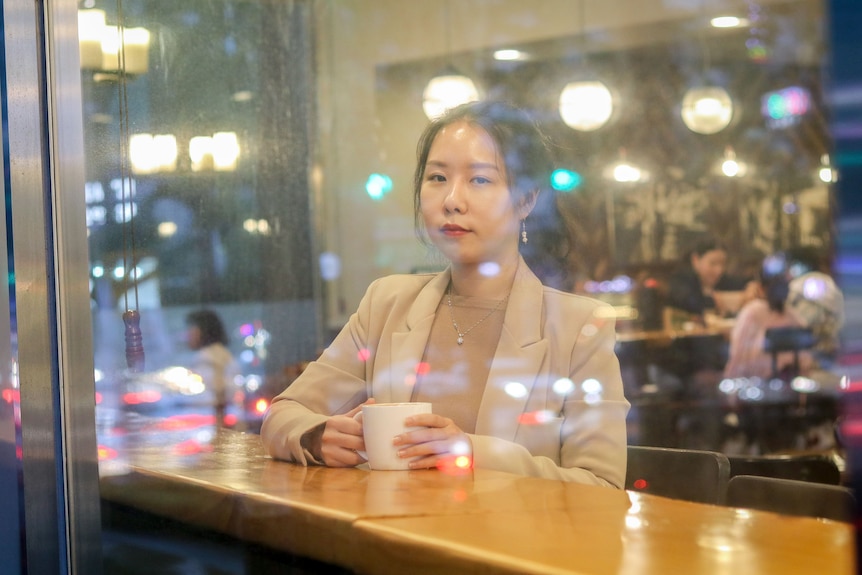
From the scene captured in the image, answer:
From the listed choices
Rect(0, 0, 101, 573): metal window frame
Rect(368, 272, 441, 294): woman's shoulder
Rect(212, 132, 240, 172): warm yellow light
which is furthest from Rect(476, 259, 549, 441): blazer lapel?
Rect(212, 132, 240, 172): warm yellow light

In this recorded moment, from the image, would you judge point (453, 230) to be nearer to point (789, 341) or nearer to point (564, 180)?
point (564, 180)

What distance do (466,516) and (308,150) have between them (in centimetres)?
192

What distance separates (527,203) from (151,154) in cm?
75

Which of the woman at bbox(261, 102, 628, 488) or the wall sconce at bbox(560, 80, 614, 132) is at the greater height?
the wall sconce at bbox(560, 80, 614, 132)

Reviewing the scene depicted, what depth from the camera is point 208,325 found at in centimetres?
212

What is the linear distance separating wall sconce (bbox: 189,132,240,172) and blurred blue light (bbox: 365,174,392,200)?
16.8 inches

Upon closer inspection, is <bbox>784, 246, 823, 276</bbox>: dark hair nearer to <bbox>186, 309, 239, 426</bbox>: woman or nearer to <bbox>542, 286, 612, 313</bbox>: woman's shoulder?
<bbox>542, 286, 612, 313</bbox>: woman's shoulder

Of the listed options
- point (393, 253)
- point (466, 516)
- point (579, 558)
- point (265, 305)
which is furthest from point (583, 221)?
point (265, 305)

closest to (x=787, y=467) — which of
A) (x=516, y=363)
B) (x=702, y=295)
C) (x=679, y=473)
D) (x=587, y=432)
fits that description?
(x=679, y=473)

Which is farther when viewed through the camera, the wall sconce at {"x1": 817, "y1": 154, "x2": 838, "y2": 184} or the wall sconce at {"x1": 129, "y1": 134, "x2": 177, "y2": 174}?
the wall sconce at {"x1": 129, "y1": 134, "x2": 177, "y2": 174}

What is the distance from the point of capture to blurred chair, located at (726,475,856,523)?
32.3 inches

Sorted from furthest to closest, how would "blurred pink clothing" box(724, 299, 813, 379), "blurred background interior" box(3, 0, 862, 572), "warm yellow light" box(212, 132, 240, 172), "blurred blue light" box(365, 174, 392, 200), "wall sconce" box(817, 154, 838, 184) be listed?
"warm yellow light" box(212, 132, 240, 172) < "blurred blue light" box(365, 174, 392, 200) < "blurred background interior" box(3, 0, 862, 572) < "blurred pink clothing" box(724, 299, 813, 379) < "wall sconce" box(817, 154, 838, 184)

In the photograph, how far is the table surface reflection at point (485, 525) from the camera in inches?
22.2

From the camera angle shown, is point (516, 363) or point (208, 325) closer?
A: point (516, 363)
